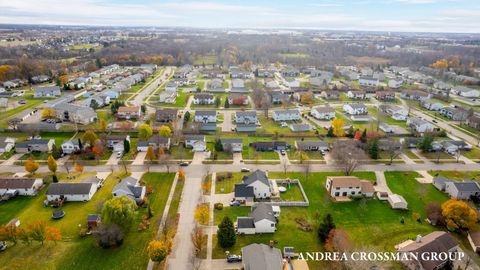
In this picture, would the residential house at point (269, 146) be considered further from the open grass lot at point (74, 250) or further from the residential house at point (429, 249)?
the residential house at point (429, 249)

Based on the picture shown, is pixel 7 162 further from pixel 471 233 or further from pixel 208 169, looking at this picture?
pixel 471 233

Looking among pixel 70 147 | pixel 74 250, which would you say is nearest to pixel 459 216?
pixel 74 250

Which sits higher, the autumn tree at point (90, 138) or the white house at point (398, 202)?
the autumn tree at point (90, 138)

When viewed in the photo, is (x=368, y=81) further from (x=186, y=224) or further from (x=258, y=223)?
(x=186, y=224)

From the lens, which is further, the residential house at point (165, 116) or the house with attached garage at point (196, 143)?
the residential house at point (165, 116)

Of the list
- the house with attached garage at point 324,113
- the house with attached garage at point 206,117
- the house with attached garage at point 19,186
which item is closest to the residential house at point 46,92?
the house with attached garage at point 206,117

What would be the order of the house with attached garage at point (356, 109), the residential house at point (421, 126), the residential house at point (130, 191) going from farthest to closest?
1. the house with attached garage at point (356, 109)
2. the residential house at point (421, 126)
3. the residential house at point (130, 191)
